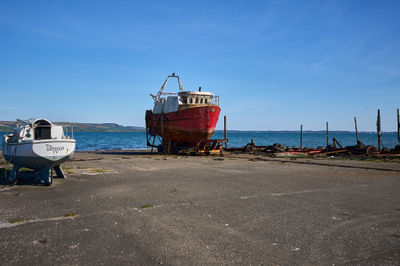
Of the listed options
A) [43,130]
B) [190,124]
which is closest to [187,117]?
[190,124]

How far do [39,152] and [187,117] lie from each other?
58.0ft

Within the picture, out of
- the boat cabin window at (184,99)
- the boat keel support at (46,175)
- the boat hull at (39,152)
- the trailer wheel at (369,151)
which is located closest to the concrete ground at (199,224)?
the boat keel support at (46,175)

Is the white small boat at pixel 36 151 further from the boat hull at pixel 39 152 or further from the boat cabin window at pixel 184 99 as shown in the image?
the boat cabin window at pixel 184 99

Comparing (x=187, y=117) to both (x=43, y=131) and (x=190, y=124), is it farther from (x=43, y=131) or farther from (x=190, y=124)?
(x=43, y=131)

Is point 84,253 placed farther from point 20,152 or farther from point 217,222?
point 20,152

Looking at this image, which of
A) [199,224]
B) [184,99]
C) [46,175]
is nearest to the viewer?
[199,224]

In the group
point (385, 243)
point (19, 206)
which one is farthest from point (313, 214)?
point (19, 206)

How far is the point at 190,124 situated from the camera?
29.1 metres

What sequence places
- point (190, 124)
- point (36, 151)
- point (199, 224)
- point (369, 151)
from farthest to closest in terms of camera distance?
point (190, 124) < point (369, 151) < point (36, 151) < point (199, 224)

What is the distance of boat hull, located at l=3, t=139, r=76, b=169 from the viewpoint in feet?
40.6

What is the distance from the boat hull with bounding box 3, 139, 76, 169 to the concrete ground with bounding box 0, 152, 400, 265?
101cm

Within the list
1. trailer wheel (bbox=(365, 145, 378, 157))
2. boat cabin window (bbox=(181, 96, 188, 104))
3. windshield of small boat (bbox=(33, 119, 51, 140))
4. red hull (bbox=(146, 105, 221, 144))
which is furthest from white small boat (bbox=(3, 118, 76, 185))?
trailer wheel (bbox=(365, 145, 378, 157))

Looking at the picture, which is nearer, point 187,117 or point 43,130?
point 43,130

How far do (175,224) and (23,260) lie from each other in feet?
10.2
